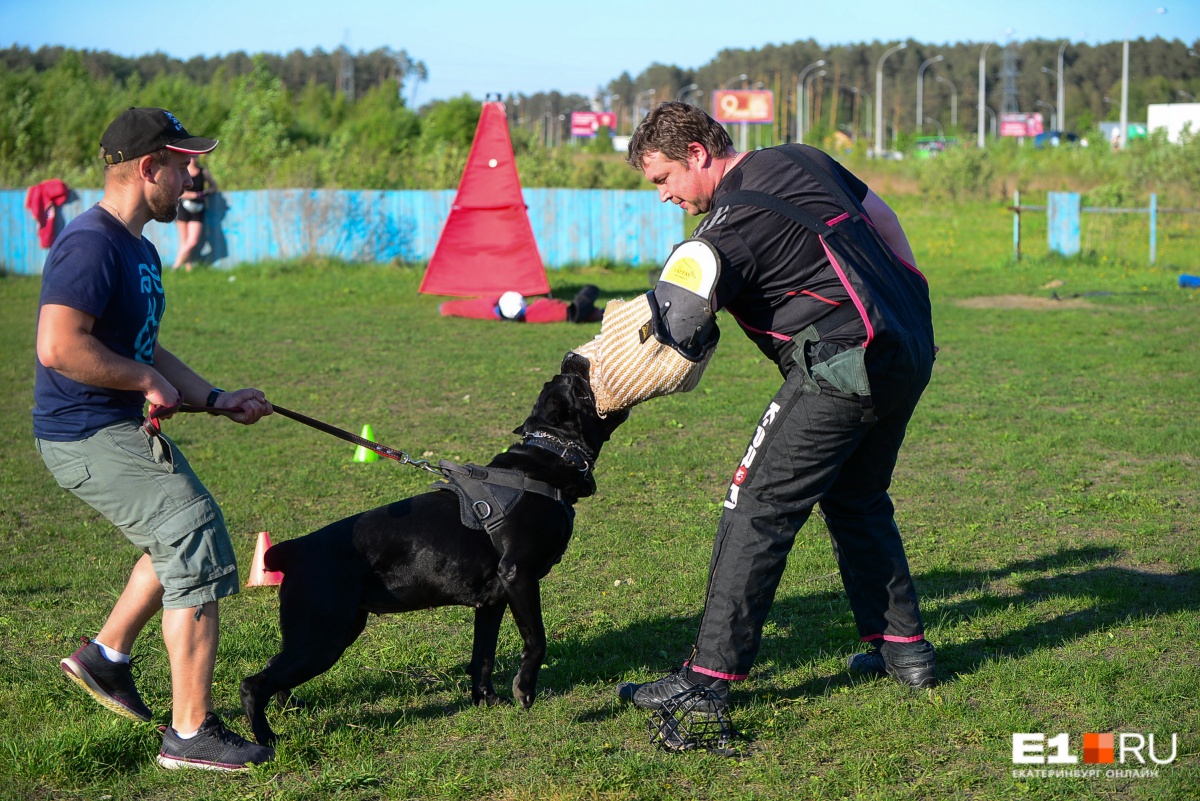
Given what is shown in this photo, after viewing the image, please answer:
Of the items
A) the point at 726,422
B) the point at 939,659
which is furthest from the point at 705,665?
the point at 726,422

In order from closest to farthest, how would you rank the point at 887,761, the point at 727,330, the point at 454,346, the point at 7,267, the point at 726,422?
1. the point at 887,761
2. the point at 726,422
3. the point at 454,346
4. the point at 727,330
5. the point at 7,267

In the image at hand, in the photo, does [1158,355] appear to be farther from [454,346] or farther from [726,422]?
[454,346]

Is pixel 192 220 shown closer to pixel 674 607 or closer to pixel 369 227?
pixel 369 227

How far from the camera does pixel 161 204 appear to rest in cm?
306

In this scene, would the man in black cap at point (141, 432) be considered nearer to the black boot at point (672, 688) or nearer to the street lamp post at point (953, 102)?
the black boot at point (672, 688)

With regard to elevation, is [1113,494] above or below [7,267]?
below

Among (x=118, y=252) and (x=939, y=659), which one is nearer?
(x=118, y=252)

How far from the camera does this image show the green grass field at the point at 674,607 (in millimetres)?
3064

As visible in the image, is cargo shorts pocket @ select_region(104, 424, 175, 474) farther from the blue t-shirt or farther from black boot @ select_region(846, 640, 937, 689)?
black boot @ select_region(846, 640, 937, 689)

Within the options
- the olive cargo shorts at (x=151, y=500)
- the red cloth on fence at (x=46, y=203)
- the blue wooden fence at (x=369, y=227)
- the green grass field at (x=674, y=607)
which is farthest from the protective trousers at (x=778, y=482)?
the red cloth on fence at (x=46, y=203)

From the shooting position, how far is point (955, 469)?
21.7ft

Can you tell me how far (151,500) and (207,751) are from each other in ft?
2.59

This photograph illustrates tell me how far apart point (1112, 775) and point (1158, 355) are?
8711 millimetres

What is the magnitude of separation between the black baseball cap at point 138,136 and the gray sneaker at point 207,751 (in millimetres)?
1701
